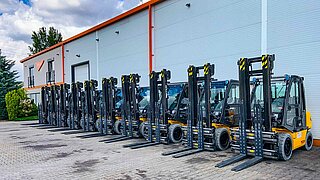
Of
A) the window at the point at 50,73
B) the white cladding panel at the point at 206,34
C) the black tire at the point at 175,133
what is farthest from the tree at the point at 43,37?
the black tire at the point at 175,133

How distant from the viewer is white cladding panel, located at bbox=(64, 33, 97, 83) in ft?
66.1

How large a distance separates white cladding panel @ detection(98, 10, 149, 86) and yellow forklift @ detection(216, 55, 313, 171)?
8.32 metres

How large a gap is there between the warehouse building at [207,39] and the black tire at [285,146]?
2.47 metres

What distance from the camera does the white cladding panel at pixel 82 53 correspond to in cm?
2014

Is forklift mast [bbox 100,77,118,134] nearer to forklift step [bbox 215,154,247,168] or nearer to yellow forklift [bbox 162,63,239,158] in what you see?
yellow forklift [bbox 162,63,239,158]

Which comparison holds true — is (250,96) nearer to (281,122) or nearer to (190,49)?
(281,122)

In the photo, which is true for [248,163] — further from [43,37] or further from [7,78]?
[43,37]

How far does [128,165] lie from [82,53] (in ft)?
54.2

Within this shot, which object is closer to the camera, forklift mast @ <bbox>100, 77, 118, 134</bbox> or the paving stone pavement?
the paving stone pavement

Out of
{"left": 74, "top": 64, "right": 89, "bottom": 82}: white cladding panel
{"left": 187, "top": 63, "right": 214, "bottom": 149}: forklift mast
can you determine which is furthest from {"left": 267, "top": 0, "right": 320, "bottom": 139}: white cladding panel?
{"left": 74, "top": 64, "right": 89, "bottom": 82}: white cladding panel

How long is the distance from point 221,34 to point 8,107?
17933 mm

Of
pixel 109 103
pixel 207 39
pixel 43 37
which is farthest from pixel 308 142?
pixel 43 37

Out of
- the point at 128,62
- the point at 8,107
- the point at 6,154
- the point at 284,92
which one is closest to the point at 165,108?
the point at 284,92

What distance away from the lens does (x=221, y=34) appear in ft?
36.6
